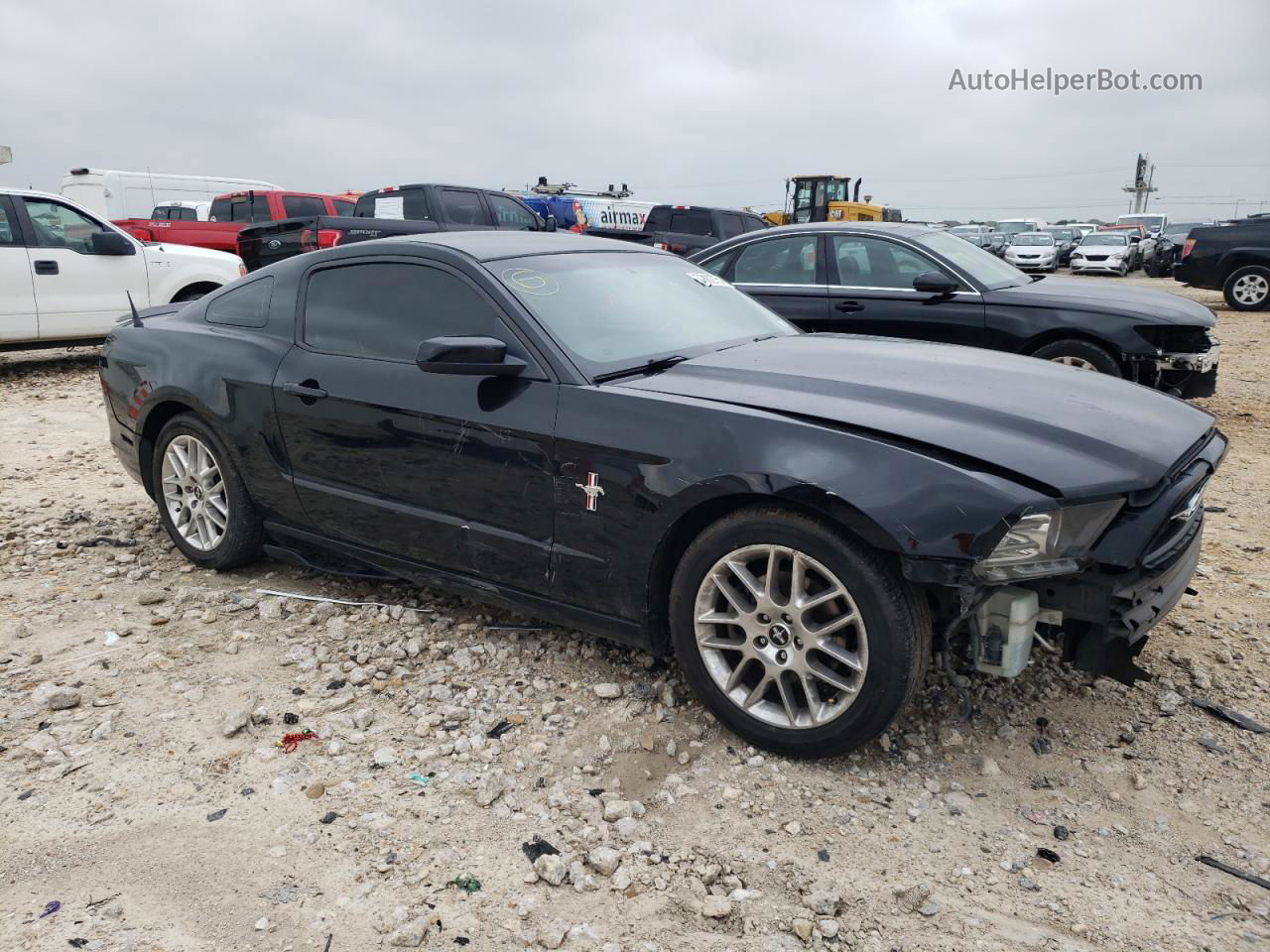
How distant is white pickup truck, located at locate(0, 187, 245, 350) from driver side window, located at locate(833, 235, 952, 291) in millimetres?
5921

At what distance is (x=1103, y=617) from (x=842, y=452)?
33.1 inches

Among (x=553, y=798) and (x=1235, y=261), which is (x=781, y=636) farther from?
(x=1235, y=261)

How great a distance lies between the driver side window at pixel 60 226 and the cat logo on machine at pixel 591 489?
8449mm

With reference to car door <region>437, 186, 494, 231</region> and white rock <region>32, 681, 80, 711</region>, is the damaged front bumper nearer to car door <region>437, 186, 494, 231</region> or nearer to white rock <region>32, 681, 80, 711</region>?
white rock <region>32, 681, 80, 711</region>

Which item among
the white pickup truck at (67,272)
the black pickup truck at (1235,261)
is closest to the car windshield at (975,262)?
the white pickup truck at (67,272)

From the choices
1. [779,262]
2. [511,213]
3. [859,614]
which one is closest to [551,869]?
[859,614]

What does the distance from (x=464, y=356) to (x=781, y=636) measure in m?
1.34

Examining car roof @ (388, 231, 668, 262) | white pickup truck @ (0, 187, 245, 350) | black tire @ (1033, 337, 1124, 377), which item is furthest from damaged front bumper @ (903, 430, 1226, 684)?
white pickup truck @ (0, 187, 245, 350)

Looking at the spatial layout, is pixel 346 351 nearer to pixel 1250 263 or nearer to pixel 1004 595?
pixel 1004 595

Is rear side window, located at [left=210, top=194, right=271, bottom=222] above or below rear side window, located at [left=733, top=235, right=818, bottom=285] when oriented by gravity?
above

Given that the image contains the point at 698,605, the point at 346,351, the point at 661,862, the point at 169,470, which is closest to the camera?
the point at 661,862

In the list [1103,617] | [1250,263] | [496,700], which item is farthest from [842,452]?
[1250,263]

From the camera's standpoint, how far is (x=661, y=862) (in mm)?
2473

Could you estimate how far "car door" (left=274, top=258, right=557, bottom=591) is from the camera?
10.5 feet
